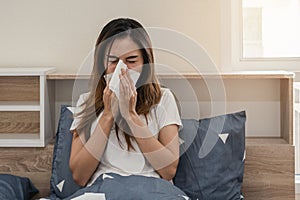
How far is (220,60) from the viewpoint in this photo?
2385 millimetres

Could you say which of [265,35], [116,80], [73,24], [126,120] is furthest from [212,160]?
[73,24]

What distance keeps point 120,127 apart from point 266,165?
64 cm

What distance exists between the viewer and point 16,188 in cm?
205

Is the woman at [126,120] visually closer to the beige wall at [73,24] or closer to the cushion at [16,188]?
the cushion at [16,188]

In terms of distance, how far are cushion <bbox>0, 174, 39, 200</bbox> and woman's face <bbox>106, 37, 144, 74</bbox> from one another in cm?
54

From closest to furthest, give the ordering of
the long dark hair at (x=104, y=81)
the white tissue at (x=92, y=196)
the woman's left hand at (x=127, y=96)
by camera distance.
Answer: the white tissue at (x=92, y=196) → the woman's left hand at (x=127, y=96) → the long dark hair at (x=104, y=81)

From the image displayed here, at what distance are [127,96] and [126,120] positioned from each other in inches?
3.4

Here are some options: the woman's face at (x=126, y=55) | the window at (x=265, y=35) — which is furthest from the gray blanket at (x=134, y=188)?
the window at (x=265, y=35)

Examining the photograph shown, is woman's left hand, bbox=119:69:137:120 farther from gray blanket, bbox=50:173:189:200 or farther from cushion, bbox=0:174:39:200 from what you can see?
cushion, bbox=0:174:39:200

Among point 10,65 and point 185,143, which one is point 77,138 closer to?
point 185,143

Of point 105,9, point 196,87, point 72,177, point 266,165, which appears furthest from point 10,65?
point 266,165

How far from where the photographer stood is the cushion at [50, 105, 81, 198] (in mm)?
2070

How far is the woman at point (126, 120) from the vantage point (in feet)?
6.29

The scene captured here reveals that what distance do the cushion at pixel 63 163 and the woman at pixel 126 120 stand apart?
0.09 m
